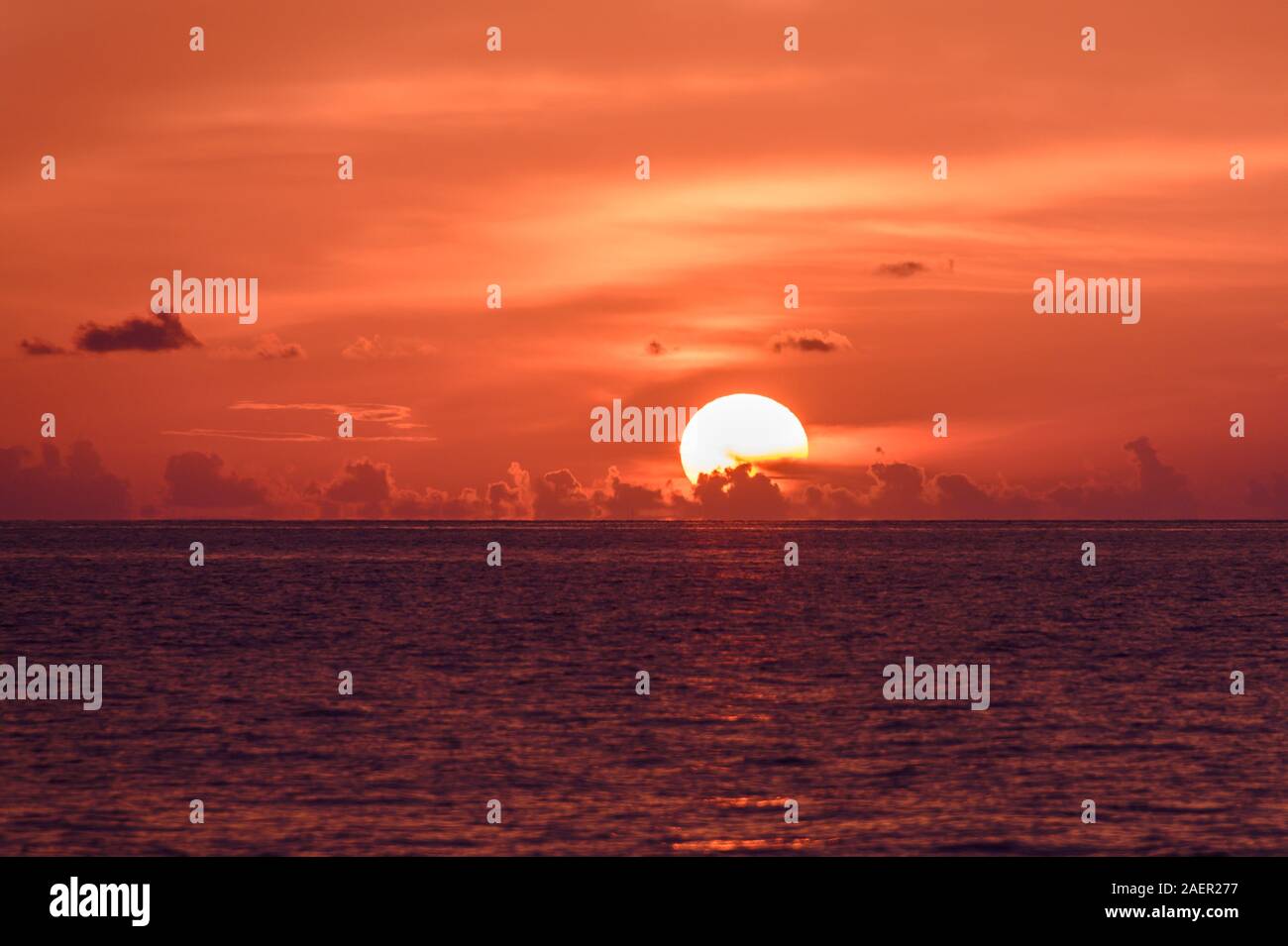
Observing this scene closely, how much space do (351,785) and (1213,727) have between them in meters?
26.1

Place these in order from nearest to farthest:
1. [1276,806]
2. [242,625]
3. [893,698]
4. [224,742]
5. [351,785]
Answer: [1276,806], [351,785], [224,742], [893,698], [242,625]

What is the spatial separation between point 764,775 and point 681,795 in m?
3.42

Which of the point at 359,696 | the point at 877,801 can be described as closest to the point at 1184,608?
the point at 359,696

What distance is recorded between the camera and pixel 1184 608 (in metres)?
105

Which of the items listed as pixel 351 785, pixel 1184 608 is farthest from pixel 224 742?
pixel 1184 608

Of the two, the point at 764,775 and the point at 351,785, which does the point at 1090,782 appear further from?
the point at 351,785

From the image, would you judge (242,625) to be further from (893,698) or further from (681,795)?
(681,795)

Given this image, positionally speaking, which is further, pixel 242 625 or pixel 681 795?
pixel 242 625
